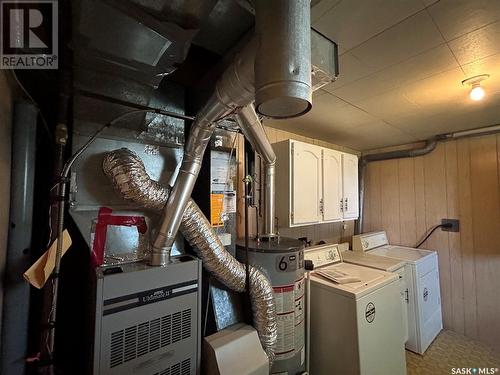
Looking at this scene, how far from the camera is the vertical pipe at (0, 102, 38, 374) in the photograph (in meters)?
0.91

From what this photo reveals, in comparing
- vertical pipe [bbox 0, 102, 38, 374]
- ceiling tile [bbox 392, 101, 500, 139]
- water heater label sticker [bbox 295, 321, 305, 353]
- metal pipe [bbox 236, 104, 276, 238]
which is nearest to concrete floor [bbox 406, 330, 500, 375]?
water heater label sticker [bbox 295, 321, 305, 353]

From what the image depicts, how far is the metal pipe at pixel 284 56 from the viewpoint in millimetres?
617

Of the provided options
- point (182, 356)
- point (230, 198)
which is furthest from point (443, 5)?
point (182, 356)

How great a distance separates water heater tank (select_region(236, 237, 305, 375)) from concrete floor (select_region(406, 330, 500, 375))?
4.56 ft

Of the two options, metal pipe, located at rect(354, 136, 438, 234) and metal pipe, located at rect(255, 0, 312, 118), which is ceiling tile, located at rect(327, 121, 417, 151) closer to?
metal pipe, located at rect(354, 136, 438, 234)

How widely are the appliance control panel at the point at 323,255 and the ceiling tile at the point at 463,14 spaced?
1.72m

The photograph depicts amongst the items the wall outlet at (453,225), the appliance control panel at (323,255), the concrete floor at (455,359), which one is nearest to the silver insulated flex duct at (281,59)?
the appliance control panel at (323,255)

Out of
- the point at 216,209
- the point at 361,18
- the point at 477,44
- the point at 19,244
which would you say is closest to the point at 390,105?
the point at 477,44

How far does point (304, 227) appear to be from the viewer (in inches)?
94.3

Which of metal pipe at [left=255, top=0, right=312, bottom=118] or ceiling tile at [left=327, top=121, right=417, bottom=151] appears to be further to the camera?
ceiling tile at [left=327, top=121, right=417, bottom=151]

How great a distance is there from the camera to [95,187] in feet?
3.70

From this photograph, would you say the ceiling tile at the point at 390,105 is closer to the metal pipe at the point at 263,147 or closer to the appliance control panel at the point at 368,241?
the metal pipe at the point at 263,147

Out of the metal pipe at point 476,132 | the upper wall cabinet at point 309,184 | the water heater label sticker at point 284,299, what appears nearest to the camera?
the water heater label sticker at point 284,299

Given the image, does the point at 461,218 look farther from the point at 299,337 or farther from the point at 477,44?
the point at 299,337
